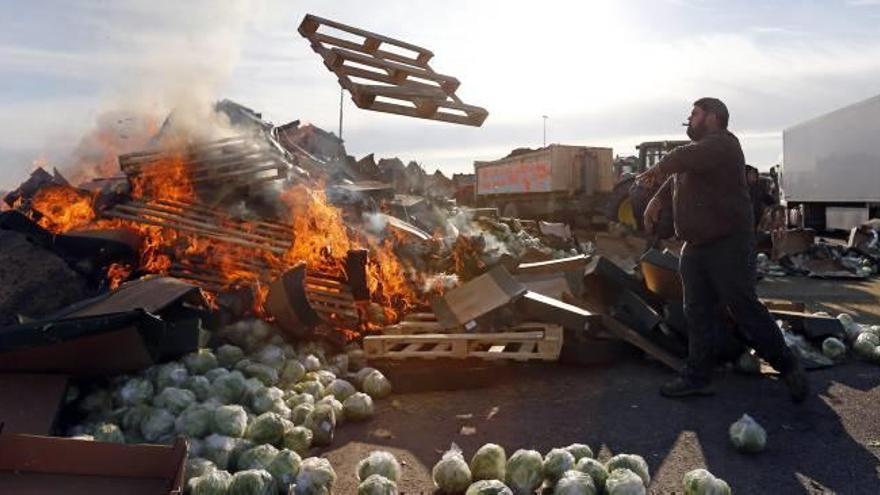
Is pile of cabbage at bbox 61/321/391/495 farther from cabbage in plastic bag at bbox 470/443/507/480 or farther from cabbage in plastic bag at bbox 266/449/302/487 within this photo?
cabbage in plastic bag at bbox 470/443/507/480

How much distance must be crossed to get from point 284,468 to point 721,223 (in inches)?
139

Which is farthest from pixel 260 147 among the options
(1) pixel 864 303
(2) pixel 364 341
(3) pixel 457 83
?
(1) pixel 864 303

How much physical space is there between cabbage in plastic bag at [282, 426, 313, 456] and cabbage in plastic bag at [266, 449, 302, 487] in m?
0.47

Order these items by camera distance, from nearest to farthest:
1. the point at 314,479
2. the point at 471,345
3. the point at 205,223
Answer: the point at 314,479 → the point at 471,345 → the point at 205,223

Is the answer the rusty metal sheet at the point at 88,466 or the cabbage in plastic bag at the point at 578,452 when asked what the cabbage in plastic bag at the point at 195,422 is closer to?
the rusty metal sheet at the point at 88,466

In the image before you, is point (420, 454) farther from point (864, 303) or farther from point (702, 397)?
point (864, 303)

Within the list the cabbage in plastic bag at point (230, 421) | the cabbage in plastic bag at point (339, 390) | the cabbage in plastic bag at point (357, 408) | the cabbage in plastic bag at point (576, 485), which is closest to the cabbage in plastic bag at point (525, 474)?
the cabbage in plastic bag at point (576, 485)

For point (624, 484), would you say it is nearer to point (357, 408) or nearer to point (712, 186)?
point (357, 408)

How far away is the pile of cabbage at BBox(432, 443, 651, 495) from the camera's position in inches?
126

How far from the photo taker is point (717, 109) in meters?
4.88

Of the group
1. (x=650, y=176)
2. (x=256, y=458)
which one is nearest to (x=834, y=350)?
(x=650, y=176)

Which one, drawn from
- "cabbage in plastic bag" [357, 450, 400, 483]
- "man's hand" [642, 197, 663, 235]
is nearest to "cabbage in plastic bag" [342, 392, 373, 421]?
"cabbage in plastic bag" [357, 450, 400, 483]

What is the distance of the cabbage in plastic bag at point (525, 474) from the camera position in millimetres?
3453

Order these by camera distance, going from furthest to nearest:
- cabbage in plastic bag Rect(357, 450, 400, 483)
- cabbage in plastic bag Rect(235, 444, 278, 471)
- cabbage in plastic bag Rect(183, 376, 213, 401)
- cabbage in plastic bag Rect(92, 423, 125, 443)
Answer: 1. cabbage in plastic bag Rect(183, 376, 213, 401)
2. cabbage in plastic bag Rect(92, 423, 125, 443)
3. cabbage in plastic bag Rect(235, 444, 278, 471)
4. cabbage in plastic bag Rect(357, 450, 400, 483)
